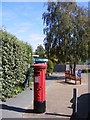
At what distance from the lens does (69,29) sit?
18109 mm

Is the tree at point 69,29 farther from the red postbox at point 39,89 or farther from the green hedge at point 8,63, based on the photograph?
the red postbox at point 39,89

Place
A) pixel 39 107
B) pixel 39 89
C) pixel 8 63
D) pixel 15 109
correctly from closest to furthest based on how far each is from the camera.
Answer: pixel 39 107
pixel 39 89
pixel 15 109
pixel 8 63

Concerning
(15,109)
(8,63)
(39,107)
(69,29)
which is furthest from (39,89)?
(69,29)

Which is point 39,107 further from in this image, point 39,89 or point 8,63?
point 8,63

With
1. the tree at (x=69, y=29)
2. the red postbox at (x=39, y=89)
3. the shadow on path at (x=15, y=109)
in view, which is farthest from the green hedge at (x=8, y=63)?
the tree at (x=69, y=29)

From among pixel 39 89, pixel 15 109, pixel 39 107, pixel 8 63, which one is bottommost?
pixel 15 109

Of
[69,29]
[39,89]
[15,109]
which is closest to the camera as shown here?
[39,89]

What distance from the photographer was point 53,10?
1902 centimetres

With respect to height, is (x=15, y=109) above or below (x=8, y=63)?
below

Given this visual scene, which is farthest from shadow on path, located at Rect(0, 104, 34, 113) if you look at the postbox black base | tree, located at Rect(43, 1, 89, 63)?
tree, located at Rect(43, 1, 89, 63)

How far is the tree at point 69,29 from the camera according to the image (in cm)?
1820

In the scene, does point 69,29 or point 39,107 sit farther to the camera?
A: point 69,29

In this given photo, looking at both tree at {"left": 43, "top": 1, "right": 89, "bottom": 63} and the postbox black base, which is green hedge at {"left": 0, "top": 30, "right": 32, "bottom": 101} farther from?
tree at {"left": 43, "top": 1, "right": 89, "bottom": 63}

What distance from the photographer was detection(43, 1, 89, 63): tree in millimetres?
18203
